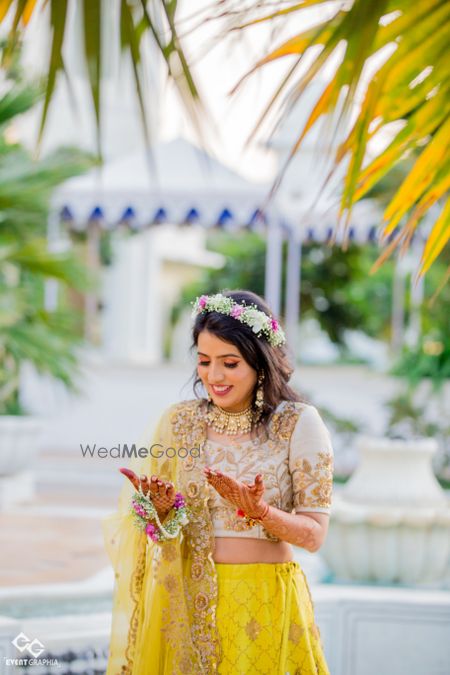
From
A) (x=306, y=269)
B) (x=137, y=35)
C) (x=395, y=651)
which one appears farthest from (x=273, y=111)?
(x=306, y=269)

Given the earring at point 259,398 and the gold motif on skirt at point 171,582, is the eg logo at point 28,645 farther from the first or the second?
the earring at point 259,398

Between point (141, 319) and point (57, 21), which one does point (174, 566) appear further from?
point (141, 319)

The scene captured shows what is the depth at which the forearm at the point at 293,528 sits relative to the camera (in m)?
2.41

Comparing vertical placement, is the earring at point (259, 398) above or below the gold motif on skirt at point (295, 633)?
above

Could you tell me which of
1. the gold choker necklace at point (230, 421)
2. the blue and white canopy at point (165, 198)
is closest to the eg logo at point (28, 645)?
the gold choker necklace at point (230, 421)

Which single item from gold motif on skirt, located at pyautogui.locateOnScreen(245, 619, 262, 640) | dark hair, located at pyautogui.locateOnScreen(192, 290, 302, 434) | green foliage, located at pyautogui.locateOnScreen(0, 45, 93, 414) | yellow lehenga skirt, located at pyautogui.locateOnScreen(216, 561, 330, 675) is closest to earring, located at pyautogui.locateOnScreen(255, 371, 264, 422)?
dark hair, located at pyautogui.locateOnScreen(192, 290, 302, 434)

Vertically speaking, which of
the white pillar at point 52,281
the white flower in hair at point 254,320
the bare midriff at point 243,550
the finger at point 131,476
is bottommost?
the bare midriff at point 243,550

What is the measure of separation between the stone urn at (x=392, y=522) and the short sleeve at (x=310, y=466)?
2.93 m

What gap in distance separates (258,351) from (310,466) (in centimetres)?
33

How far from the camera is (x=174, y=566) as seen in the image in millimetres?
2605

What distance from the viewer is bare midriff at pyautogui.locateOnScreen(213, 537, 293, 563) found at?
8.53ft

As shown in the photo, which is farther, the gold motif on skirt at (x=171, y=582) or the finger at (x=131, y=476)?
the gold motif on skirt at (x=171, y=582)

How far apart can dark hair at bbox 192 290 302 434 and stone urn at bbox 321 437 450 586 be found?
2871 millimetres

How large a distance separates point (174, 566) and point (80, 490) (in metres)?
7.35
